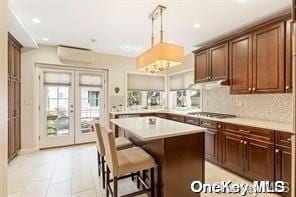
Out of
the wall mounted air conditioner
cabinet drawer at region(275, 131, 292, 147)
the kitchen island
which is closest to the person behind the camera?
the kitchen island

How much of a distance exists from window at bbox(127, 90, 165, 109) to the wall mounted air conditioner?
66.9 inches

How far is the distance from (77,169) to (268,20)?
13.4 ft

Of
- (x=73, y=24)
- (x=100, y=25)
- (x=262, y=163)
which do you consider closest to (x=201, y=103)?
(x=262, y=163)

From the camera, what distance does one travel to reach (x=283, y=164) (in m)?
2.31

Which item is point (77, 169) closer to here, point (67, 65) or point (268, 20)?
point (67, 65)

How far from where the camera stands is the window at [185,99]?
519 cm

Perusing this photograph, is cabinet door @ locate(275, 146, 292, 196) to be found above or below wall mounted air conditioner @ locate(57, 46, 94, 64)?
below

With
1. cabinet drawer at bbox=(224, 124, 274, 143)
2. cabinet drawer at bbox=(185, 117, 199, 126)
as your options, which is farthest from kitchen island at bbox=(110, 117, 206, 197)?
cabinet drawer at bbox=(185, 117, 199, 126)

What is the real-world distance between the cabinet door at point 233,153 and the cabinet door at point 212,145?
21 cm

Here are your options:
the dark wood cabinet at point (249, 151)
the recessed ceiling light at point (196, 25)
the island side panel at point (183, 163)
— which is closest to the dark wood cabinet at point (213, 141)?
the dark wood cabinet at point (249, 151)

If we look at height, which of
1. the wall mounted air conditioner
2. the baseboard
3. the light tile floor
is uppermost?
the wall mounted air conditioner

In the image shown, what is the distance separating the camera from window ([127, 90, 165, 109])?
603 cm

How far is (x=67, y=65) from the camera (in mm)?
4902

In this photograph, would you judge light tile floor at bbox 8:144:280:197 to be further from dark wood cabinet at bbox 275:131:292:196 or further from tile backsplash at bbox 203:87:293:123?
tile backsplash at bbox 203:87:293:123
